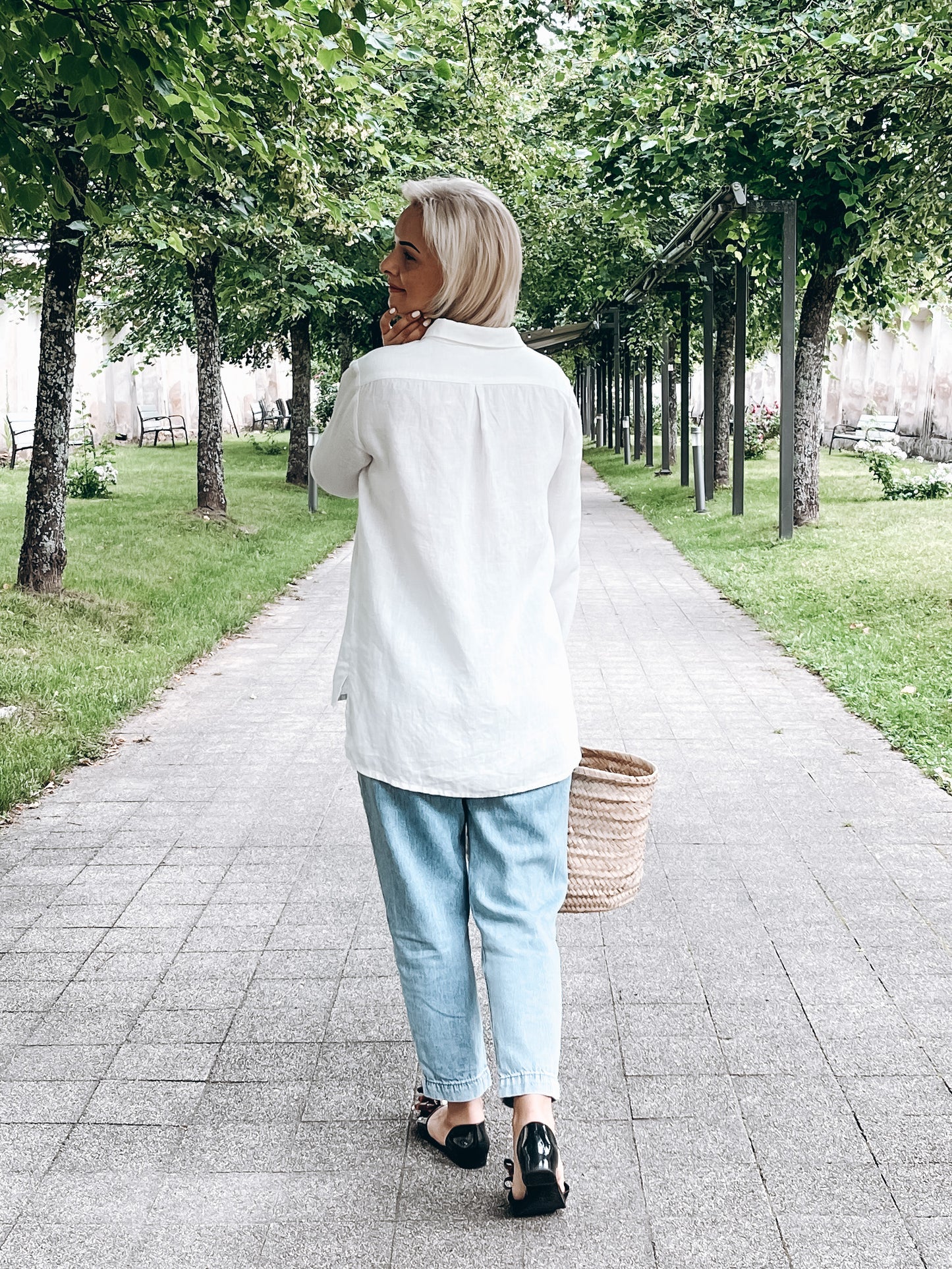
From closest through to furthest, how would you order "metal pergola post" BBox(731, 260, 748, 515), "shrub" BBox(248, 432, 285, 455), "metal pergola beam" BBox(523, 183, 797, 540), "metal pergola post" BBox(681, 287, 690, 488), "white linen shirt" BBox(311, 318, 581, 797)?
"white linen shirt" BBox(311, 318, 581, 797) < "metal pergola beam" BBox(523, 183, 797, 540) < "metal pergola post" BBox(731, 260, 748, 515) < "metal pergola post" BBox(681, 287, 690, 488) < "shrub" BBox(248, 432, 285, 455)

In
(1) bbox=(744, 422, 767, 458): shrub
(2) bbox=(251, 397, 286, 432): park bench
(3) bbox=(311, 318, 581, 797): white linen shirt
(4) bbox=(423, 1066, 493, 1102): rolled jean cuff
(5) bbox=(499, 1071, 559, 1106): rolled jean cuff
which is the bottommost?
(4) bbox=(423, 1066, 493, 1102): rolled jean cuff

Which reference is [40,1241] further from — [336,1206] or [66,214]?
[66,214]

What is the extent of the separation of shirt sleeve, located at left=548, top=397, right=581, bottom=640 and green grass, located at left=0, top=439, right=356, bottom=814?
3629 mm

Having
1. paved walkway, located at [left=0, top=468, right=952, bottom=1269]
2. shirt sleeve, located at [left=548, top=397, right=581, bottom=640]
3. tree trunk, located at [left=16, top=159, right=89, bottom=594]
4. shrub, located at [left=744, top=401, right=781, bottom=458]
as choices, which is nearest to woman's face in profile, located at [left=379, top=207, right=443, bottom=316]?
shirt sleeve, located at [left=548, top=397, right=581, bottom=640]

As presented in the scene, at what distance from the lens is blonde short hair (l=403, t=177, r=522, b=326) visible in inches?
103

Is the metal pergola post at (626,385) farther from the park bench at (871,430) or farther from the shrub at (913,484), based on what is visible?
the shrub at (913,484)

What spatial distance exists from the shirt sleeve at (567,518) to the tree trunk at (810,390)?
13.9 metres

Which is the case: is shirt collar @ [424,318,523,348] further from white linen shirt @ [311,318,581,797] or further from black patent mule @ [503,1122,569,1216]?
black patent mule @ [503,1122,569,1216]

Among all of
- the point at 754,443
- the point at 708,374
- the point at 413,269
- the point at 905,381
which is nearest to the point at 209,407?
the point at 708,374

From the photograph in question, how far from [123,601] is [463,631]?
838 centimetres

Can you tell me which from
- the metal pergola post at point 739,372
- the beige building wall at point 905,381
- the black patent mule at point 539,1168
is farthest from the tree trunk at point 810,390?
the black patent mule at point 539,1168

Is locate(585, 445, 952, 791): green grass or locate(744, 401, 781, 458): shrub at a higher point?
locate(744, 401, 781, 458): shrub

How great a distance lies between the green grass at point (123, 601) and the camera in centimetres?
697

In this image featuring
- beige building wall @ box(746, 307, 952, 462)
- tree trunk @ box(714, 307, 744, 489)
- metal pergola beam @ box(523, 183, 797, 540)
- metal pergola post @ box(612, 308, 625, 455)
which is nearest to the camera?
metal pergola beam @ box(523, 183, 797, 540)
